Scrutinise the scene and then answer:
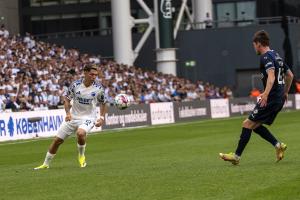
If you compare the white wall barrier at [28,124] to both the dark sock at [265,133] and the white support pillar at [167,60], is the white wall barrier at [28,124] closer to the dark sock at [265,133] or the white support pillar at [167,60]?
the dark sock at [265,133]

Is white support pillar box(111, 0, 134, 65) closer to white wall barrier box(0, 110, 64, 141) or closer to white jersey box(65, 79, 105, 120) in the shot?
white wall barrier box(0, 110, 64, 141)

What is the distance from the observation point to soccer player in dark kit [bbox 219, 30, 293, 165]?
1435 centimetres

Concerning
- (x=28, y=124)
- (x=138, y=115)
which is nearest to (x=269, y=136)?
(x=28, y=124)

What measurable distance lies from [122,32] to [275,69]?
152 feet

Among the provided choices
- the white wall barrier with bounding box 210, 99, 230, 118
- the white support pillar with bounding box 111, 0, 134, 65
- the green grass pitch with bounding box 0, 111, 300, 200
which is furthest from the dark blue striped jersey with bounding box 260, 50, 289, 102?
the white support pillar with bounding box 111, 0, 134, 65

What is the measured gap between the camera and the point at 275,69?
47.6 ft

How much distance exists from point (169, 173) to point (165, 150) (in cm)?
791

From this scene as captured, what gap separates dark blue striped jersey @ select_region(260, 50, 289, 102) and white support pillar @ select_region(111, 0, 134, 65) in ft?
149

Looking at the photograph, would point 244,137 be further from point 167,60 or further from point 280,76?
point 167,60

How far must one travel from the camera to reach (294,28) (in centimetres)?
6675

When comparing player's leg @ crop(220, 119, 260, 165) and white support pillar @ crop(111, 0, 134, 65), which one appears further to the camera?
white support pillar @ crop(111, 0, 134, 65)

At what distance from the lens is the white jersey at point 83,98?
1669 cm

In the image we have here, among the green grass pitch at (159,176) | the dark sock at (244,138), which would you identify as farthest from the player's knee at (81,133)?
the dark sock at (244,138)

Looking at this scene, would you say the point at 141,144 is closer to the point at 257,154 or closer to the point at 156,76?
the point at 257,154
